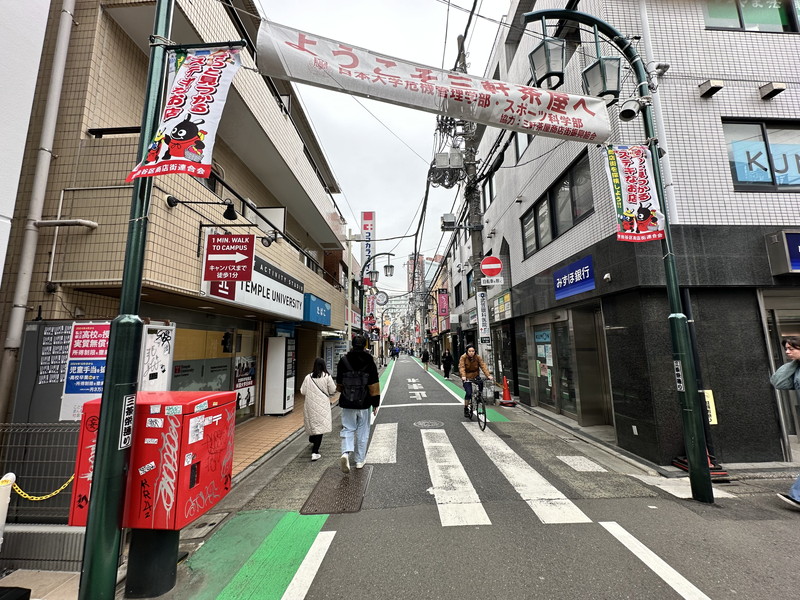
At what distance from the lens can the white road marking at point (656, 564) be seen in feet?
8.58

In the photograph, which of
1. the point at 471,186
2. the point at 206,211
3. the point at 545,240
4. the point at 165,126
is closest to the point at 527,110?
the point at 165,126

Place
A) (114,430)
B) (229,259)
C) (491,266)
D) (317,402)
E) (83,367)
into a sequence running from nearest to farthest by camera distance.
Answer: (114,430)
(83,367)
(229,259)
(317,402)
(491,266)

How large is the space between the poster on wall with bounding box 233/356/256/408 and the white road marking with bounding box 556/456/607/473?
7.66 m

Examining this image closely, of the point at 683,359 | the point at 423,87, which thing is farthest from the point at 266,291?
the point at 683,359

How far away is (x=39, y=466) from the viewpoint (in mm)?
3590

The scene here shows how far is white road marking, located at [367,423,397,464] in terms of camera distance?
5929 millimetres

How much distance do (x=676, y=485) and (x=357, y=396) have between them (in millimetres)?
4896

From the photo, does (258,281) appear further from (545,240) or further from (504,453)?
(545,240)

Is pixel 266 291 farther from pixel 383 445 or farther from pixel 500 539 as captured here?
pixel 500 539

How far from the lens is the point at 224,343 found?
8.40 m

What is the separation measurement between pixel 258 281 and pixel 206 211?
1.74m

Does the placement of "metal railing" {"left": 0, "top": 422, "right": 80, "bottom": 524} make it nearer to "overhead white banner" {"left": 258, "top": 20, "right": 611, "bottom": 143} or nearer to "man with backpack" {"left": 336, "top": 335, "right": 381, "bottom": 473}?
"man with backpack" {"left": 336, "top": 335, "right": 381, "bottom": 473}

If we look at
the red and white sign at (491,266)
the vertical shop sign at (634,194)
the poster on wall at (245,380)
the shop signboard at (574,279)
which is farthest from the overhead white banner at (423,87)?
the poster on wall at (245,380)

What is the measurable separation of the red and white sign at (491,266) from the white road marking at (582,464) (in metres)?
6.86
